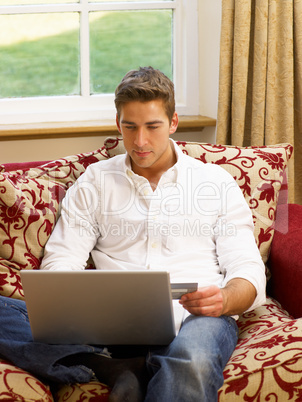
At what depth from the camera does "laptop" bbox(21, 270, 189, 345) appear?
131cm

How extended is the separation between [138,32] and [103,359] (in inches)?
73.2

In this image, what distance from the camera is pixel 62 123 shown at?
2676mm

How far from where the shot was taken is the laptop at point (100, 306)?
51.6 inches

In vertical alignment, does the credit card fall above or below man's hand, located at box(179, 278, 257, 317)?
above

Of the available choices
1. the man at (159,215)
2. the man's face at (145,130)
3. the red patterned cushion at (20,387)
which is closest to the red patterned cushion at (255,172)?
the man at (159,215)

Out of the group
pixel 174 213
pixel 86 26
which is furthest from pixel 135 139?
pixel 86 26

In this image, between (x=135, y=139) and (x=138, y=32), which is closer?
(x=135, y=139)

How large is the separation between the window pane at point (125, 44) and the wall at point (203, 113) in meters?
0.20

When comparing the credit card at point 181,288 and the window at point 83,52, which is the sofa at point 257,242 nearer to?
the credit card at point 181,288

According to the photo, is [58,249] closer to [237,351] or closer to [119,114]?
[119,114]

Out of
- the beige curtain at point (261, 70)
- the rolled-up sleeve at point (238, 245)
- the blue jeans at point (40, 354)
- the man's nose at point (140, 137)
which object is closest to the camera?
the blue jeans at point (40, 354)

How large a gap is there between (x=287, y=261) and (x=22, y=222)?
0.85 metres

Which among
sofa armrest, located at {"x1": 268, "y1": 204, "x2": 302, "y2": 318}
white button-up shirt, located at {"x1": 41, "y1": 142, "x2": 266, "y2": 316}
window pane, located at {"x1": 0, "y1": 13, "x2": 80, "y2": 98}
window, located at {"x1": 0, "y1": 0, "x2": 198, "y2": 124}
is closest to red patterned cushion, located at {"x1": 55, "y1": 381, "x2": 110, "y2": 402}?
white button-up shirt, located at {"x1": 41, "y1": 142, "x2": 266, "y2": 316}

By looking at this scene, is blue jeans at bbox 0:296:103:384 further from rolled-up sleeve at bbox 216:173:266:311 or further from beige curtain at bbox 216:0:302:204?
beige curtain at bbox 216:0:302:204
